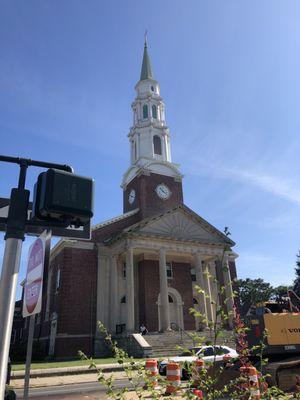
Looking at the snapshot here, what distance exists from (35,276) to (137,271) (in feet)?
103

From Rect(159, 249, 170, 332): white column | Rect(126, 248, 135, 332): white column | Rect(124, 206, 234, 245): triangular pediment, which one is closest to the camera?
Rect(126, 248, 135, 332): white column

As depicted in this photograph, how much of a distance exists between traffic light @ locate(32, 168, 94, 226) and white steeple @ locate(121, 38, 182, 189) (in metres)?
34.9

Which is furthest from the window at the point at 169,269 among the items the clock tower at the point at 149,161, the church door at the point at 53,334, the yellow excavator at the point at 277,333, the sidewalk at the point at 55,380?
the yellow excavator at the point at 277,333

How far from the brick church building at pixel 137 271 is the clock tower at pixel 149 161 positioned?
0.12 metres

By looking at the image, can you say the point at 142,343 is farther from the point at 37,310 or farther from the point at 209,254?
the point at 37,310

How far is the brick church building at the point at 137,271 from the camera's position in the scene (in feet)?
96.4

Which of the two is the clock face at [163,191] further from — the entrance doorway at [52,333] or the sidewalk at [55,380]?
the sidewalk at [55,380]

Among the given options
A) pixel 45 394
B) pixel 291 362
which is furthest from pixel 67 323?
pixel 291 362

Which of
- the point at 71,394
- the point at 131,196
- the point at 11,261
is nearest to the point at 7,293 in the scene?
the point at 11,261

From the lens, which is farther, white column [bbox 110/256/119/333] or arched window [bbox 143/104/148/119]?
arched window [bbox 143/104/148/119]

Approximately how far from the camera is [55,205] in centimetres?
332

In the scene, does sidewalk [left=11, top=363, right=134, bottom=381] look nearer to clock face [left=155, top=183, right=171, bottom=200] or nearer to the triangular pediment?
the triangular pediment

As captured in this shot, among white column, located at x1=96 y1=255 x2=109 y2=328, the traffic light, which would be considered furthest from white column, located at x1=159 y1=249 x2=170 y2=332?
the traffic light

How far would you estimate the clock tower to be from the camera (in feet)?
125
